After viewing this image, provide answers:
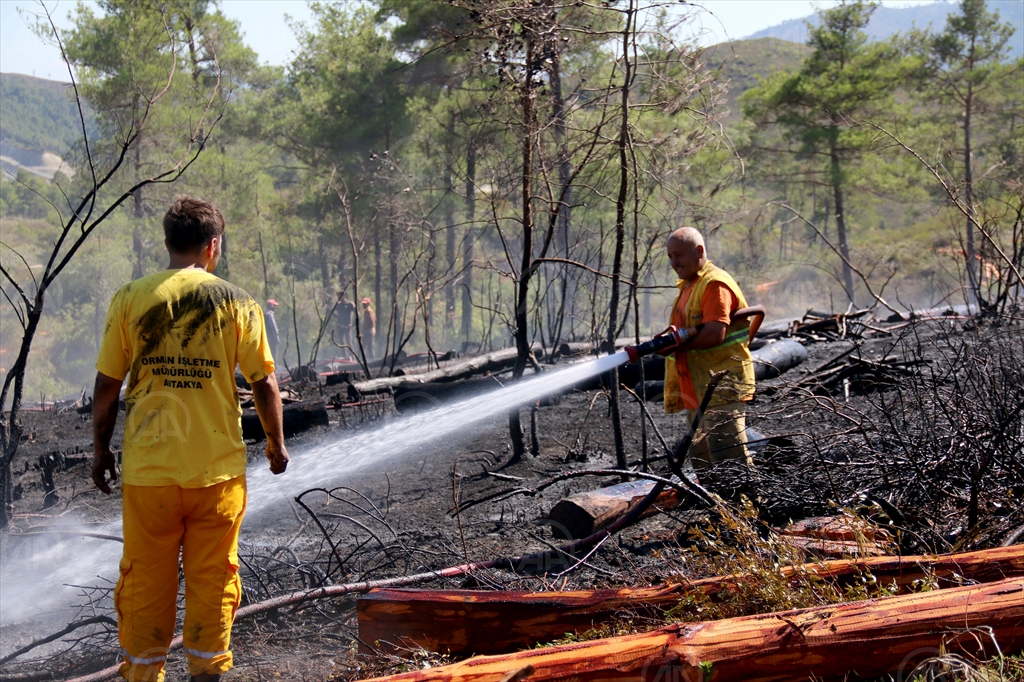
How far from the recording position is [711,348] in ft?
15.1

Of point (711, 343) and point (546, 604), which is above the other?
point (711, 343)

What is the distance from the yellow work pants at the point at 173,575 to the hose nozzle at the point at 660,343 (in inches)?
91.5

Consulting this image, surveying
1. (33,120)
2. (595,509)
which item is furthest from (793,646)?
(33,120)

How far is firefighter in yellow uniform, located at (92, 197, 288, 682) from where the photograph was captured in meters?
2.63

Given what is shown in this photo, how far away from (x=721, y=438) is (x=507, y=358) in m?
5.55

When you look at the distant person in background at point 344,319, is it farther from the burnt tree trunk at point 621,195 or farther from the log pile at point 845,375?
the burnt tree trunk at point 621,195

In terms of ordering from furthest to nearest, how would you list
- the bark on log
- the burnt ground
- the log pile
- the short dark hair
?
the bark on log < the log pile < the burnt ground < the short dark hair

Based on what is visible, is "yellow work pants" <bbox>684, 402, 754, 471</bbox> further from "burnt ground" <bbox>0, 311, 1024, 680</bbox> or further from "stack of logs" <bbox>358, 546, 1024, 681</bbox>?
"stack of logs" <bbox>358, 546, 1024, 681</bbox>

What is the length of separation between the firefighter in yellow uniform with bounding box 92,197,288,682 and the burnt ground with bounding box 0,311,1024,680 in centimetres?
69

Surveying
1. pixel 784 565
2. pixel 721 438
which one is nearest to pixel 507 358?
pixel 721 438

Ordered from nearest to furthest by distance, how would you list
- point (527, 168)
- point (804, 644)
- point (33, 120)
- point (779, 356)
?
1. point (804, 644)
2. point (527, 168)
3. point (779, 356)
4. point (33, 120)

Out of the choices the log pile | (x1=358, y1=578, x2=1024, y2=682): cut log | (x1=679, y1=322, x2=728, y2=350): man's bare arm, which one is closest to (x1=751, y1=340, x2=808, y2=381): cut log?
the log pile

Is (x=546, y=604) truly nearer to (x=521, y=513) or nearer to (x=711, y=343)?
(x=521, y=513)

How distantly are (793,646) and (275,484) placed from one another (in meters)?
4.50
